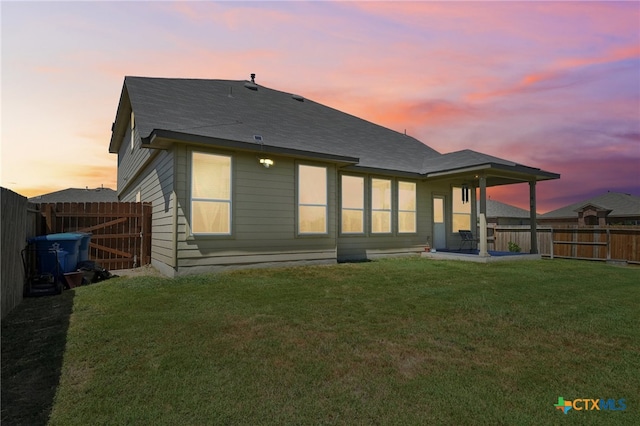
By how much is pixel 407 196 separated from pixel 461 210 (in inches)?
133

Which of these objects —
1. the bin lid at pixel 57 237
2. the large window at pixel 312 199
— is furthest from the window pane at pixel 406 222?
the bin lid at pixel 57 237

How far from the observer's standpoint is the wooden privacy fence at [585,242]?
13.4 metres

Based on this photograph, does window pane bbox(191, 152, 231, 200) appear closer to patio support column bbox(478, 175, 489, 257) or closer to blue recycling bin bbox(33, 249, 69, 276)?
blue recycling bin bbox(33, 249, 69, 276)

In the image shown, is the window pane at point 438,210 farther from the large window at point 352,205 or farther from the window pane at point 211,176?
the window pane at point 211,176

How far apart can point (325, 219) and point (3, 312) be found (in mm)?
7742

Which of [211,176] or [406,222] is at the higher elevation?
[211,176]

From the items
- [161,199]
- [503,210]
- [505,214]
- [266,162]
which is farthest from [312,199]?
[503,210]

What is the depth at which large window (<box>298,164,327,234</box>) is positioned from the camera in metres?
10.4

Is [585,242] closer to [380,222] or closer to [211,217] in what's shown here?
[380,222]

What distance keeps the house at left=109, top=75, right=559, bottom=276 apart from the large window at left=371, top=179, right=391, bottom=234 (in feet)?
0.16

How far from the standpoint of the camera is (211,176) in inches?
351

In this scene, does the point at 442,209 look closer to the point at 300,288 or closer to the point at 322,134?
the point at 322,134

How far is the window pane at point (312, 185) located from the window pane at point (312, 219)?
219 millimetres

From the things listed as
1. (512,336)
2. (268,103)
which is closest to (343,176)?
(268,103)
